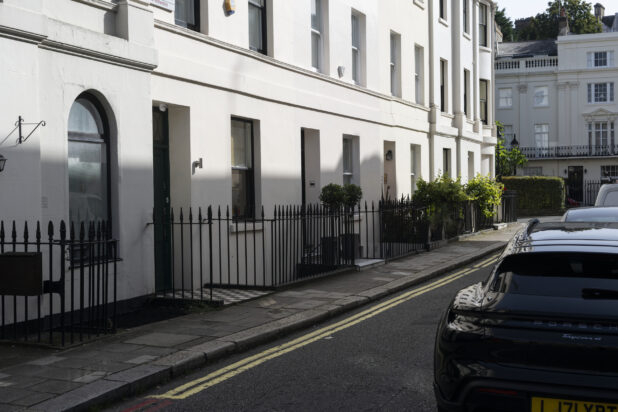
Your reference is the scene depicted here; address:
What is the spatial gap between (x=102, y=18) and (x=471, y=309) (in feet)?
24.7

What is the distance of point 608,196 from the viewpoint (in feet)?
41.0

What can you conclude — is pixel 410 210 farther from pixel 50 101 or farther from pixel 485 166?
pixel 485 166

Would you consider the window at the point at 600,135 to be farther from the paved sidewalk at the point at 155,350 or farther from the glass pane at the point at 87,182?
the glass pane at the point at 87,182

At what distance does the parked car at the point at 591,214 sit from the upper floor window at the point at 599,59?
174ft

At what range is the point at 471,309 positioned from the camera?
4.54 m

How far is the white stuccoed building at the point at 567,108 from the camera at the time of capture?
55.5 metres

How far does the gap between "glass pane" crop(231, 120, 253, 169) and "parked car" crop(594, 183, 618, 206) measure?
6.78m

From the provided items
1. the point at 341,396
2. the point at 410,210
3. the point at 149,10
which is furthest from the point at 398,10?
the point at 341,396

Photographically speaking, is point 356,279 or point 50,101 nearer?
point 50,101

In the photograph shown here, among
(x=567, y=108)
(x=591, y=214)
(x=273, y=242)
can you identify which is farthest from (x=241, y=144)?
(x=567, y=108)

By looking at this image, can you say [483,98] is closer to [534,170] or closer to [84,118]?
[84,118]

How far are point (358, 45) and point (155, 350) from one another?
13587 millimetres

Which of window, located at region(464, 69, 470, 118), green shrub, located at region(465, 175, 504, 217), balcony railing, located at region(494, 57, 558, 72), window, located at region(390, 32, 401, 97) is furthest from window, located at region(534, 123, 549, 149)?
window, located at region(390, 32, 401, 97)

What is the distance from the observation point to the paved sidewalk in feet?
19.4
